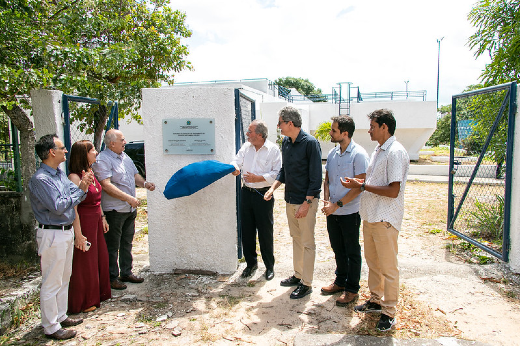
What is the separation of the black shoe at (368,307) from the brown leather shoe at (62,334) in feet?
8.70

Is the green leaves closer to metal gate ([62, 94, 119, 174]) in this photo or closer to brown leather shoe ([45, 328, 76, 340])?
metal gate ([62, 94, 119, 174])

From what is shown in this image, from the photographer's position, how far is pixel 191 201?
4.62 metres

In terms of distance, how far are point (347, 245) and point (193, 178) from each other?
1.85 m

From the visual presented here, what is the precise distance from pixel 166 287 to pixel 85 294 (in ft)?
3.07

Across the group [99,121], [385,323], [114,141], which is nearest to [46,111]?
[114,141]

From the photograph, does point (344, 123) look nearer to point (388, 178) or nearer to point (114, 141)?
point (388, 178)

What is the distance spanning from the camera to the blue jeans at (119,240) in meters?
4.21

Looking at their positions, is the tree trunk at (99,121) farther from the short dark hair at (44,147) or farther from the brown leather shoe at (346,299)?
the brown leather shoe at (346,299)

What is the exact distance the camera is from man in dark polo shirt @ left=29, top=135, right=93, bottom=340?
3.04 metres

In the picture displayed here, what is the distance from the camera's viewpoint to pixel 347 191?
12.1 feet

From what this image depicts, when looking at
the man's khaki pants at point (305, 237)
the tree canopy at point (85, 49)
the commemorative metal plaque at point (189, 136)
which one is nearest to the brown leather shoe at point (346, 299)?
the man's khaki pants at point (305, 237)

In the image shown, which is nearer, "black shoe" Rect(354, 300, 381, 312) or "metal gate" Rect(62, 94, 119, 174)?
"black shoe" Rect(354, 300, 381, 312)

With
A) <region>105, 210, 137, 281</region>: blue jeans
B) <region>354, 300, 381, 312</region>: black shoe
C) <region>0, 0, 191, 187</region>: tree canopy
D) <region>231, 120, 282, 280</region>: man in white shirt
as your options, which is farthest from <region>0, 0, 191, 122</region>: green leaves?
<region>354, 300, 381, 312</region>: black shoe

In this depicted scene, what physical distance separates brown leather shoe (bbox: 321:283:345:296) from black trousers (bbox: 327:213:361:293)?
0.12 metres
